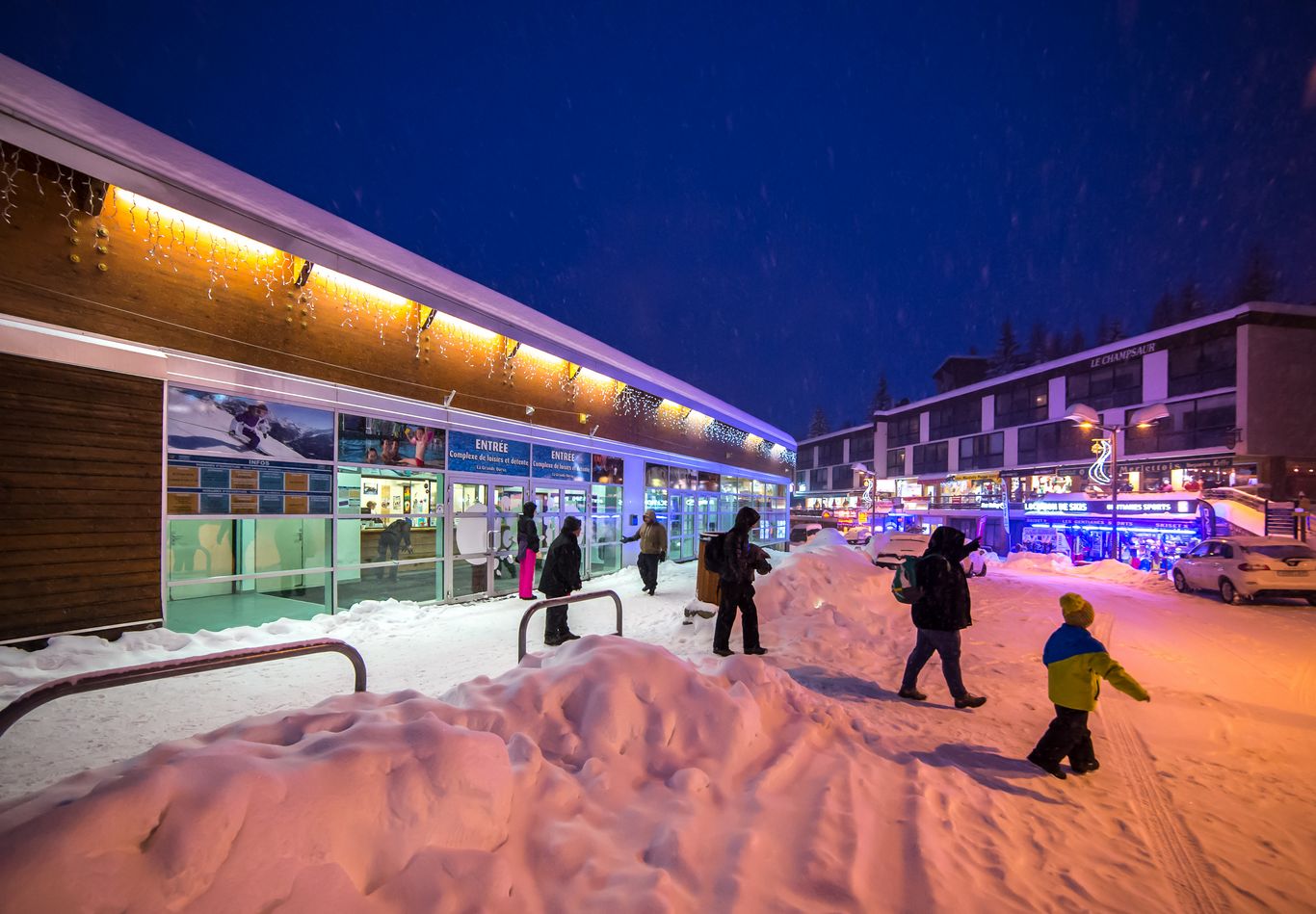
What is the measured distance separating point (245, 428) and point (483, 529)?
4.90m

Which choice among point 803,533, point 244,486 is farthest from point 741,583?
point 803,533

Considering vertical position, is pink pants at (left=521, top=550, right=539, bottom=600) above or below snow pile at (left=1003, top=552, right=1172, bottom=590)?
above

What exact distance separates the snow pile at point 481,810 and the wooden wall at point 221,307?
6.72 meters

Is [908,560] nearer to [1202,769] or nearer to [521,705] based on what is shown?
[1202,769]

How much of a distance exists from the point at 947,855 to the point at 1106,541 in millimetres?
27109

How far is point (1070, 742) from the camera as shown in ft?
14.5

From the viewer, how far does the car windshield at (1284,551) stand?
13320mm

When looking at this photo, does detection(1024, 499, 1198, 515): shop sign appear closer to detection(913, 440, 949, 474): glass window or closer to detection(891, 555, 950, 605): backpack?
detection(913, 440, 949, 474): glass window

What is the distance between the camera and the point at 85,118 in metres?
6.15

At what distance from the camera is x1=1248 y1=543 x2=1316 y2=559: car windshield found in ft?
43.7

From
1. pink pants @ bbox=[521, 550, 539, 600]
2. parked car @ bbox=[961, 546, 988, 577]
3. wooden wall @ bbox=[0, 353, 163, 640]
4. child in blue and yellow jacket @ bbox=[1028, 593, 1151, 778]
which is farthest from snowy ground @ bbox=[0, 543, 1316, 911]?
parked car @ bbox=[961, 546, 988, 577]

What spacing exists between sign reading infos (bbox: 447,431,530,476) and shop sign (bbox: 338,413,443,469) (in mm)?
331

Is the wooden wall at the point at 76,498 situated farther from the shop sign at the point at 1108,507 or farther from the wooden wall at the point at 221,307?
the shop sign at the point at 1108,507

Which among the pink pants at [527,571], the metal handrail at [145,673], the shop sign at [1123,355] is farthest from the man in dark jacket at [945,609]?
the shop sign at [1123,355]
